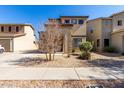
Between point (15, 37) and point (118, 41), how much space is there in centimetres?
1662

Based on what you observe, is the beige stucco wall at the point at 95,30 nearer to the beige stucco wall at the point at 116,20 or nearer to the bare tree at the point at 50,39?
the beige stucco wall at the point at 116,20

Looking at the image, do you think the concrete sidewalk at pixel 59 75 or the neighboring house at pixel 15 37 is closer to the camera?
the concrete sidewalk at pixel 59 75

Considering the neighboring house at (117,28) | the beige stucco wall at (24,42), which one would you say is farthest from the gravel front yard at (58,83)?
the beige stucco wall at (24,42)

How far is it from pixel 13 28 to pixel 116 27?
18.3 metres

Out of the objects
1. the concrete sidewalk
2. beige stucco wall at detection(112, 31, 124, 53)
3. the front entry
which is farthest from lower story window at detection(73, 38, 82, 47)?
the concrete sidewalk

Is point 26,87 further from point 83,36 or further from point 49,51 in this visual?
point 83,36

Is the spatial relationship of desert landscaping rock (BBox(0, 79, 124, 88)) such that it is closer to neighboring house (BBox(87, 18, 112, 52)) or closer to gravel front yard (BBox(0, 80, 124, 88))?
gravel front yard (BBox(0, 80, 124, 88))

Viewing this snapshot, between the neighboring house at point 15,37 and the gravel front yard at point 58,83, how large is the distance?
818 inches

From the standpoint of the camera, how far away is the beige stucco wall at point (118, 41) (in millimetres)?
22161

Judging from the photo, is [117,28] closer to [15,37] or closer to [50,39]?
[50,39]

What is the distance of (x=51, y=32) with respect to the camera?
45.6ft

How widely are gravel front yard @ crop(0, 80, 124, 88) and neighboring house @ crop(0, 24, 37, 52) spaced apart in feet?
68.1

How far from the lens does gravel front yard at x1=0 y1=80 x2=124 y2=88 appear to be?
22.2 feet
